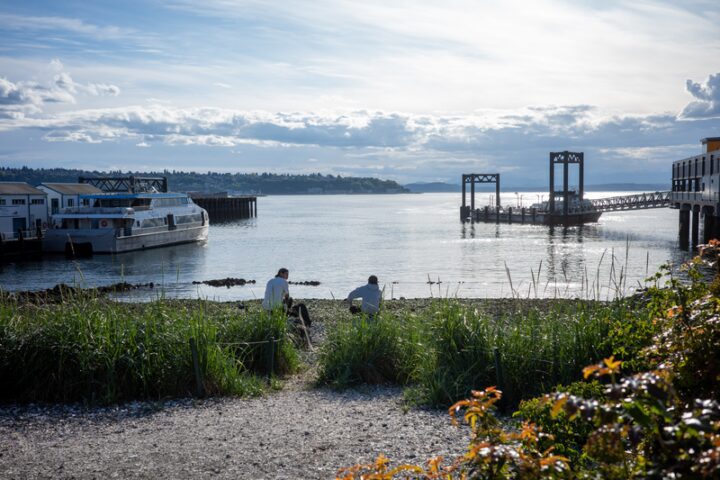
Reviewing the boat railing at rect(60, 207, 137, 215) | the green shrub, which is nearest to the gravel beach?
the green shrub

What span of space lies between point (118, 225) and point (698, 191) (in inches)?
1611

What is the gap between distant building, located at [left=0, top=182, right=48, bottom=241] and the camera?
49781mm

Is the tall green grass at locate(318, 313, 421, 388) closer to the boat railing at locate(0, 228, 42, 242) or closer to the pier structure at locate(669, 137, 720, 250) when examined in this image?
the pier structure at locate(669, 137, 720, 250)

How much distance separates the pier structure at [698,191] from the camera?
41.2m

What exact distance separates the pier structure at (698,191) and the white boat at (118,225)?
38837 millimetres

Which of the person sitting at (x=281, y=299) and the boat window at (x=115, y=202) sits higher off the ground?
the boat window at (x=115, y=202)

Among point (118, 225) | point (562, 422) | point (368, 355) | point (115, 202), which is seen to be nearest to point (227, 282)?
point (118, 225)

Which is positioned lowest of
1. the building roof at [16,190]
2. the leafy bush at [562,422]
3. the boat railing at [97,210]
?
the leafy bush at [562,422]

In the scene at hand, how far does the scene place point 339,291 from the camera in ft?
100

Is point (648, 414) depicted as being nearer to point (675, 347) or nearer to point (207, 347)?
point (675, 347)

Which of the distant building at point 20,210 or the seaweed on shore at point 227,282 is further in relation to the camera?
the distant building at point 20,210

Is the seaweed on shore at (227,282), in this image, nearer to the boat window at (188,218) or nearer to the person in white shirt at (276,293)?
the person in white shirt at (276,293)

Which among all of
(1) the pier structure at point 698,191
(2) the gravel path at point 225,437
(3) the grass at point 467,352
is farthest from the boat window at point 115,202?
(2) the gravel path at point 225,437

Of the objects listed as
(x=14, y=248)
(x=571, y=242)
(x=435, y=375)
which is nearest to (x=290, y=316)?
(x=435, y=375)
